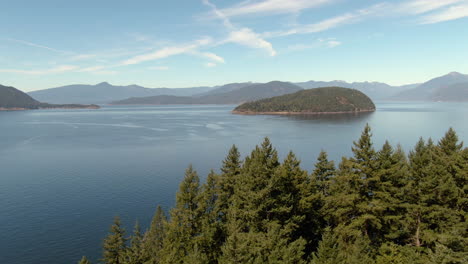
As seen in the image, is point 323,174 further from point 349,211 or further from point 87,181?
point 87,181

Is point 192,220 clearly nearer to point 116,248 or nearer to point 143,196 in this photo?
point 116,248

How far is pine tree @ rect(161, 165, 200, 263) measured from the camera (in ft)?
80.2

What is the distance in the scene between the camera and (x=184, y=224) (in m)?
25.1

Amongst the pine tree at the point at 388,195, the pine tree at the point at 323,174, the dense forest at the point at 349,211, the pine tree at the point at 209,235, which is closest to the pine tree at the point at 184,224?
the dense forest at the point at 349,211

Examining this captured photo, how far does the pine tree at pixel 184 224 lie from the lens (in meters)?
24.5

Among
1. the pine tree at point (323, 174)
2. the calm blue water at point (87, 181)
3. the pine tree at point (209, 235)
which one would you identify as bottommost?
the calm blue water at point (87, 181)

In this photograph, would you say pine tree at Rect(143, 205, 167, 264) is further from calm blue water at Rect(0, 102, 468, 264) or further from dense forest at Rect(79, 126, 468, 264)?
calm blue water at Rect(0, 102, 468, 264)

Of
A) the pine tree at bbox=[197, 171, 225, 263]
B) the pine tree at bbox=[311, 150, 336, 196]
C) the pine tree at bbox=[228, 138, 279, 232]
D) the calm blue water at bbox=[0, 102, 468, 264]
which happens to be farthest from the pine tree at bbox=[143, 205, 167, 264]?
the pine tree at bbox=[311, 150, 336, 196]

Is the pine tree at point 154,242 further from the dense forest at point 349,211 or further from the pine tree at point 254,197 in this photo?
the pine tree at point 254,197

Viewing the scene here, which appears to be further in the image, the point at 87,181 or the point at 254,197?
the point at 87,181

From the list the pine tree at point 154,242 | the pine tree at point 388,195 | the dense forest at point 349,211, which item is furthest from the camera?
the pine tree at point 154,242

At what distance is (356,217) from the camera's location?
84.7ft

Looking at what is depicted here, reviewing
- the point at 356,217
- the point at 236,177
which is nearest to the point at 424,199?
the point at 356,217

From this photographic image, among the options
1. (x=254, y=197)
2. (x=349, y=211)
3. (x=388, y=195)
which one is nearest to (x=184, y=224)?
(x=254, y=197)
